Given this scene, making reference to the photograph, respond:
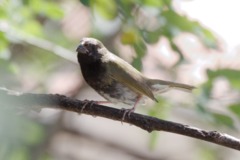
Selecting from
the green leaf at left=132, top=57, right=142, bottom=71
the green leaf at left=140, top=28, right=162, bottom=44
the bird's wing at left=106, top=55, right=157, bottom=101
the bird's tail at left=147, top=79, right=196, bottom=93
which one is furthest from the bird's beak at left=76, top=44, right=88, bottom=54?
the green leaf at left=132, top=57, right=142, bottom=71

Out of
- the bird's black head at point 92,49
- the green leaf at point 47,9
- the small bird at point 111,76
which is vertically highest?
the green leaf at point 47,9

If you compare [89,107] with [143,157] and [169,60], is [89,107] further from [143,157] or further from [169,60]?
[143,157]

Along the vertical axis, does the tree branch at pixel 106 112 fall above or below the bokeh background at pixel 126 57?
below

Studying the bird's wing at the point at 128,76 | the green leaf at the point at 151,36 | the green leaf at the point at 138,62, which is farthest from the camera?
the bird's wing at the point at 128,76

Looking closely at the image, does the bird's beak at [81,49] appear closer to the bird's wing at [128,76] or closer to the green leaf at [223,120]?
the bird's wing at [128,76]

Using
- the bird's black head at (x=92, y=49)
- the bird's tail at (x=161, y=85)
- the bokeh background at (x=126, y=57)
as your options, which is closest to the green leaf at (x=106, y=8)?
the bokeh background at (x=126, y=57)

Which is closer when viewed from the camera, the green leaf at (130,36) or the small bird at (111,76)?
the green leaf at (130,36)

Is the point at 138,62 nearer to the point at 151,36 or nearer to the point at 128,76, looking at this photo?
the point at 151,36
